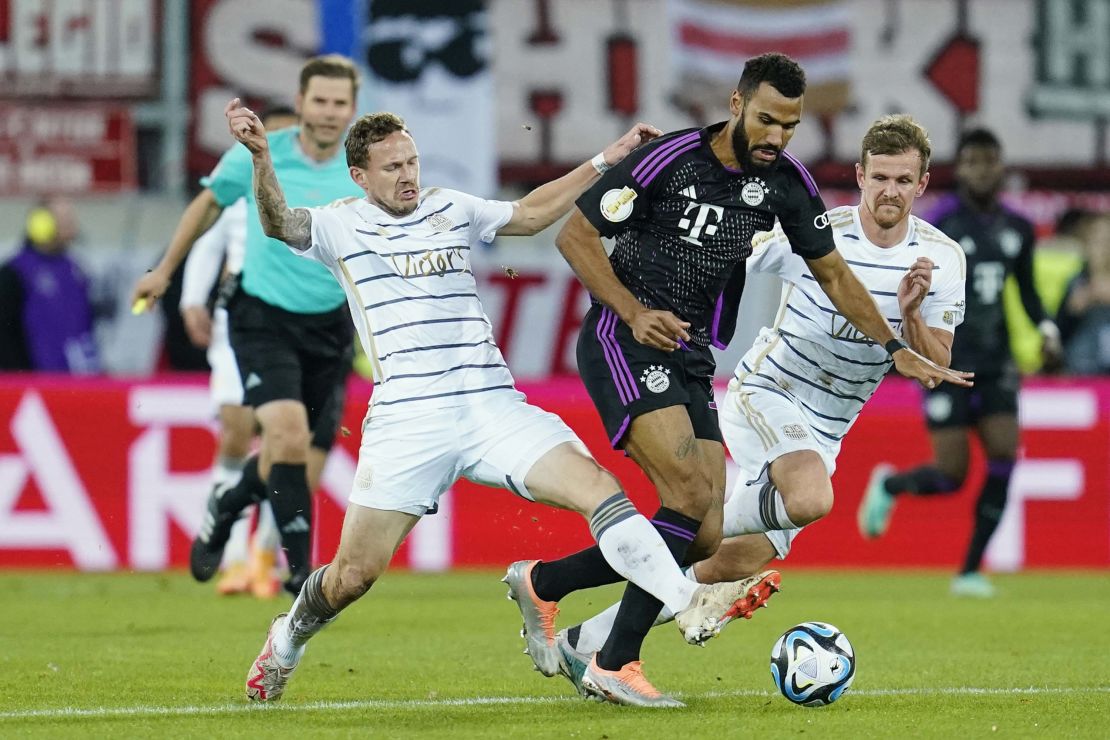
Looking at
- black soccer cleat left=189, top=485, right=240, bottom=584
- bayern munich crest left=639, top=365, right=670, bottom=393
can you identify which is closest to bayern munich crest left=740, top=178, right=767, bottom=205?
bayern munich crest left=639, top=365, right=670, bottom=393

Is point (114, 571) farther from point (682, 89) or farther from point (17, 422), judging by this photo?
point (682, 89)

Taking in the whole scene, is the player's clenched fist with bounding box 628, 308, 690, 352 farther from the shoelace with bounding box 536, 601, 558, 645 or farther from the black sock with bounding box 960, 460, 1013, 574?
the black sock with bounding box 960, 460, 1013, 574

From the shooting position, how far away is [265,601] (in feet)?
36.7

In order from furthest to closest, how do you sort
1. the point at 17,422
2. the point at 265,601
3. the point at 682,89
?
the point at 682,89
the point at 17,422
the point at 265,601

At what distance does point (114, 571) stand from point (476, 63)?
24.0 feet

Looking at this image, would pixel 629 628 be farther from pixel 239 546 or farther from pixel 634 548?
pixel 239 546

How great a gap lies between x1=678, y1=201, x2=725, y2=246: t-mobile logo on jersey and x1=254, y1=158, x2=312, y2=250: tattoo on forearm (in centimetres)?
128

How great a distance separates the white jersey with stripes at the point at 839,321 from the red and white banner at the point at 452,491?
4.72 meters

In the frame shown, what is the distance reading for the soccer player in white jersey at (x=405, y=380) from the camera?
22.1 ft

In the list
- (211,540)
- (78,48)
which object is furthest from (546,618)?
(78,48)

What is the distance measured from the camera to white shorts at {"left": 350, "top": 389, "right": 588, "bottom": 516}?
22.2ft

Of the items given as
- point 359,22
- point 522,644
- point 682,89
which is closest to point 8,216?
point 359,22

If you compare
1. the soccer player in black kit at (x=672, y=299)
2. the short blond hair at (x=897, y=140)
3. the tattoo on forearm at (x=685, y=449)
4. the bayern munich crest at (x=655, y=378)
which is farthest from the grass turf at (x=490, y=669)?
the short blond hair at (x=897, y=140)

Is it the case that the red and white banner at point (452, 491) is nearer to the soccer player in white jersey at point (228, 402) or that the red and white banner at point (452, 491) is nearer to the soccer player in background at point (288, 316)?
the soccer player in white jersey at point (228, 402)
